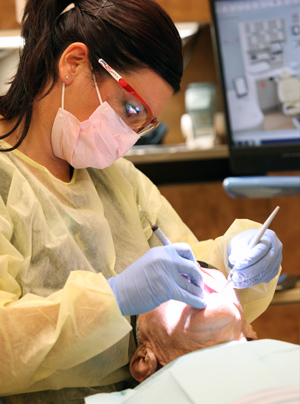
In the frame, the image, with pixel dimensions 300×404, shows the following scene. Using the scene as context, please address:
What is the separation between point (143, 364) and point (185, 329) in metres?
0.14

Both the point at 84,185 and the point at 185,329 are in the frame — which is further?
the point at 84,185

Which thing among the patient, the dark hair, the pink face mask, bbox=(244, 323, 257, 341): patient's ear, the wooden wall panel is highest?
the dark hair

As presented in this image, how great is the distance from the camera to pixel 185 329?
137 cm

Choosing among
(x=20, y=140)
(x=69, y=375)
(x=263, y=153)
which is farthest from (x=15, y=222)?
(x=263, y=153)

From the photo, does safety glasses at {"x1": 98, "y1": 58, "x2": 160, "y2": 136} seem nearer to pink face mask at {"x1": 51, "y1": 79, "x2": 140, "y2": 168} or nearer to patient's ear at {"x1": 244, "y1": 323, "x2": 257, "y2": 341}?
pink face mask at {"x1": 51, "y1": 79, "x2": 140, "y2": 168}

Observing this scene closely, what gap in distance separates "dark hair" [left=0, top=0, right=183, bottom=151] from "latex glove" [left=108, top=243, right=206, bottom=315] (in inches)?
17.6

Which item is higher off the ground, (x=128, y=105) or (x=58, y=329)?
(x=128, y=105)

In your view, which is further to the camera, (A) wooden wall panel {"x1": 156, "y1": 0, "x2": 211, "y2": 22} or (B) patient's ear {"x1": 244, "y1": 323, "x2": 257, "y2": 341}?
(A) wooden wall panel {"x1": 156, "y1": 0, "x2": 211, "y2": 22}

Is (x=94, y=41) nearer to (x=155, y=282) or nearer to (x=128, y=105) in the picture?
(x=128, y=105)

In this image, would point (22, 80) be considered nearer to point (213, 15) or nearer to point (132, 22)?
point (132, 22)

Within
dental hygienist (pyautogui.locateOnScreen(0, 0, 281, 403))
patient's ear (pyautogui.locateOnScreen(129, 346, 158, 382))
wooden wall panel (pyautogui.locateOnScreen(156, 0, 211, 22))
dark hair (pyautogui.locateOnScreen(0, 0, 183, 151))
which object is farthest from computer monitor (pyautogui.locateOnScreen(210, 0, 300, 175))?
patient's ear (pyautogui.locateOnScreen(129, 346, 158, 382))

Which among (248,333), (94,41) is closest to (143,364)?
(248,333)

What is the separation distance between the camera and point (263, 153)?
2.51m

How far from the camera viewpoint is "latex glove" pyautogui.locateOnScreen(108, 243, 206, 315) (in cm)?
122
